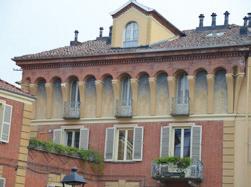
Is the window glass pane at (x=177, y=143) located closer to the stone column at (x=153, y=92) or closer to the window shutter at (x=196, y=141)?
the window shutter at (x=196, y=141)

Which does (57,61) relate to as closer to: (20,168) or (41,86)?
(41,86)

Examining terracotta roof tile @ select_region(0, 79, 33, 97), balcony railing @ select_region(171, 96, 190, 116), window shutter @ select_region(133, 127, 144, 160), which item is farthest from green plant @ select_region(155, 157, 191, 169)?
terracotta roof tile @ select_region(0, 79, 33, 97)

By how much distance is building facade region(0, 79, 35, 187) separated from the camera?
33.6m

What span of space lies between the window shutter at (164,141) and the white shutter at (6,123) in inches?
424

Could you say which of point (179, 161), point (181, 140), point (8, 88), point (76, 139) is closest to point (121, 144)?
point (76, 139)

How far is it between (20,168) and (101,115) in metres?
9.67

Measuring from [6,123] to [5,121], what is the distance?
0.10 m

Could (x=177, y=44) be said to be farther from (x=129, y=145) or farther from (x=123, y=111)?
(x=129, y=145)

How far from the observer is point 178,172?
39250 millimetres

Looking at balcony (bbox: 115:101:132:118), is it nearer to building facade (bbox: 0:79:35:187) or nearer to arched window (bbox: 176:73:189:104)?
arched window (bbox: 176:73:189:104)

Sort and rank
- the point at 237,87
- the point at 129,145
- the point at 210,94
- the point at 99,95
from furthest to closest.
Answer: the point at 99,95 < the point at 129,145 < the point at 210,94 < the point at 237,87

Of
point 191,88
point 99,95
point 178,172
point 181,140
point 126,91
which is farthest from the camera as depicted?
point 99,95

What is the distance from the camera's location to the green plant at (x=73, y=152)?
3706 centimetres

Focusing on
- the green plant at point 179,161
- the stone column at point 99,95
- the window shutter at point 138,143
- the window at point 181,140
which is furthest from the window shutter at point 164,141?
the stone column at point 99,95
